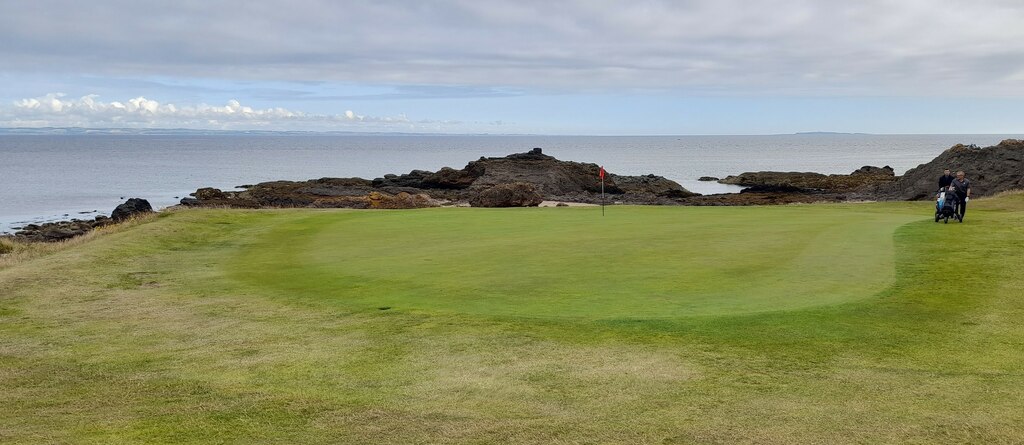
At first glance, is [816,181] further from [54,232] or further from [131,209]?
[54,232]

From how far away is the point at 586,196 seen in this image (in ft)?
216

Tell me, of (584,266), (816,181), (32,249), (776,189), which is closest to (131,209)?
(32,249)

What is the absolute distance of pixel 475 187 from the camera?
218 ft

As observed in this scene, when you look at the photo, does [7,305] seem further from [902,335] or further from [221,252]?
[902,335]

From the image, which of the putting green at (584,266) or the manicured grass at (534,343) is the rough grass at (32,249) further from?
the putting green at (584,266)

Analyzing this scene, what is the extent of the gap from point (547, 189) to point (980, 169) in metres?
30.1

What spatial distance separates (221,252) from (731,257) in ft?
39.7

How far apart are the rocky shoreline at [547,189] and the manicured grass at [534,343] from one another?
87.0ft

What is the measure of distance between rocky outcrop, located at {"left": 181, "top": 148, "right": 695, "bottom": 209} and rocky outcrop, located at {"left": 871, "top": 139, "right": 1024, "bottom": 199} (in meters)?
16.2

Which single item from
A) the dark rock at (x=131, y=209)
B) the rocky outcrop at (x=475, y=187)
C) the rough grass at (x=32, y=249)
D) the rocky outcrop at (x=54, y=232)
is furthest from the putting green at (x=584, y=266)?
the rocky outcrop at (x=475, y=187)

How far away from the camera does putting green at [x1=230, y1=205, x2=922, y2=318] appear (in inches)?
467

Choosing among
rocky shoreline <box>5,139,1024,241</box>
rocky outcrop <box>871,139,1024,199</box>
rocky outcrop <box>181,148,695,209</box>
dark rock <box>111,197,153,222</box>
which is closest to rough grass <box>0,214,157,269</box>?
rocky shoreline <box>5,139,1024,241</box>

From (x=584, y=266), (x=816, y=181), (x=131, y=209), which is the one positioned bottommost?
(x=131, y=209)

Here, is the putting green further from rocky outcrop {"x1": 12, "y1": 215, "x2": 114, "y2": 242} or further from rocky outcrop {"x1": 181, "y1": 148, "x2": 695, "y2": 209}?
rocky outcrop {"x1": 181, "y1": 148, "x2": 695, "y2": 209}
